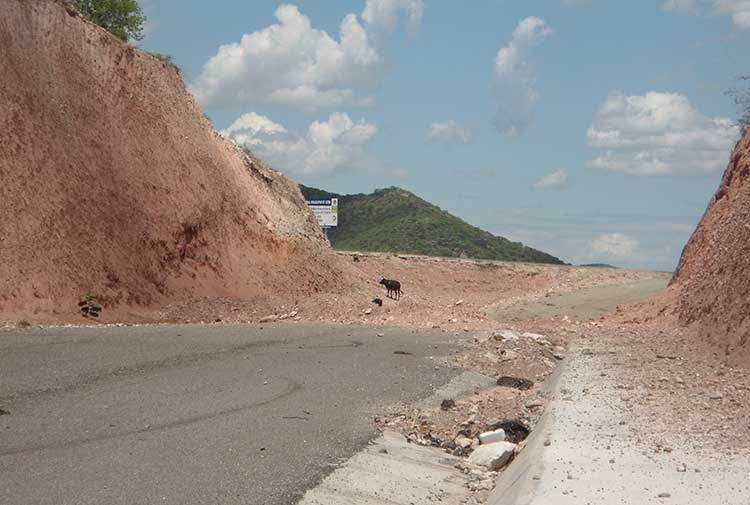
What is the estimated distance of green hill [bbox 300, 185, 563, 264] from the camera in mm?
75562

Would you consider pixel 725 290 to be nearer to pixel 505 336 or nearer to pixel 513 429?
pixel 505 336

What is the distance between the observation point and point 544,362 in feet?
58.0

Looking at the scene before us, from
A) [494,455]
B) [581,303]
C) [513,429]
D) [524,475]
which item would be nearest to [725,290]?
[513,429]

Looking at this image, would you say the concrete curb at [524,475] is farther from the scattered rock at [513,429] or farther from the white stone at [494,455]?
the scattered rock at [513,429]

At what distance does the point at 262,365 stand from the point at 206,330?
5.80m

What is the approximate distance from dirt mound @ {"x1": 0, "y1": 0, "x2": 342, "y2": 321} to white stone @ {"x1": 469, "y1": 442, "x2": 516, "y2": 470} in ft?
46.8

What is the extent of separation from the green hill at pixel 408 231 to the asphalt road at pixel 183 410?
180 feet

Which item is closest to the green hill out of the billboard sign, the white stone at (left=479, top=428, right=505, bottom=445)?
the billboard sign

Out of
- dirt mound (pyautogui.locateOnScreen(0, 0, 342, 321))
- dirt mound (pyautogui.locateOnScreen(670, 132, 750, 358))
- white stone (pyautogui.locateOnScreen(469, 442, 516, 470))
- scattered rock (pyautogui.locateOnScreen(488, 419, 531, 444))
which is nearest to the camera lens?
white stone (pyautogui.locateOnScreen(469, 442, 516, 470))

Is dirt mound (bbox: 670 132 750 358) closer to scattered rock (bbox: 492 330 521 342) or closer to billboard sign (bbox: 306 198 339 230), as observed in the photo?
scattered rock (bbox: 492 330 521 342)

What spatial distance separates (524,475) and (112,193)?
20.2 meters

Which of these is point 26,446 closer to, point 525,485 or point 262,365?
point 525,485

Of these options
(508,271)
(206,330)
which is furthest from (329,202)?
(206,330)

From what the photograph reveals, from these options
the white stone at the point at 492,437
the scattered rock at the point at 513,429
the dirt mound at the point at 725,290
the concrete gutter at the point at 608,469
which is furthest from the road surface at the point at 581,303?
the concrete gutter at the point at 608,469
